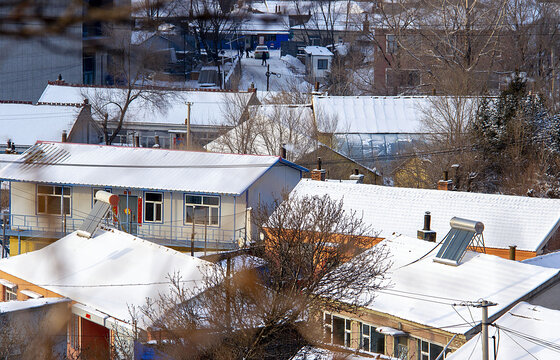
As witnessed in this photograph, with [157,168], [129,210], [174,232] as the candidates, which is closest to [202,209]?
[174,232]

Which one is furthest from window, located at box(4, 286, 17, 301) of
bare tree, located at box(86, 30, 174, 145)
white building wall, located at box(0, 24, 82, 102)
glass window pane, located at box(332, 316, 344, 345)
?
bare tree, located at box(86, 30, 174, 145)

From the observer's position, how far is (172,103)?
97.1ft

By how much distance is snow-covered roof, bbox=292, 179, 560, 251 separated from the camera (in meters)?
14.9

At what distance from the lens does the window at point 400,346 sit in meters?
10.6

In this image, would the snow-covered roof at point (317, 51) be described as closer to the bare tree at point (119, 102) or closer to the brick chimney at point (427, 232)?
the bare tree at point (119, 102)

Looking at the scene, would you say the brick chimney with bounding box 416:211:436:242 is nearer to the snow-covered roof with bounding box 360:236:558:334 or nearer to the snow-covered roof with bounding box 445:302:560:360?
the snow-covered roof with bounding box 360:236:558:334

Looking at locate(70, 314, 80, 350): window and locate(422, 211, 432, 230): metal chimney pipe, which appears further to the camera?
locate(422, 211, 432, 230): metal chimney pipe

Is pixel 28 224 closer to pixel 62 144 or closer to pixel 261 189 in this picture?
pixel 62 144

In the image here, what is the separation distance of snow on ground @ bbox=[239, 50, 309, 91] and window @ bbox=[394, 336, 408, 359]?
91.8 feet

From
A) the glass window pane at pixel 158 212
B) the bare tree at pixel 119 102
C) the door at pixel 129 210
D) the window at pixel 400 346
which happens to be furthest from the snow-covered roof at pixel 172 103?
the window at pixel 400 346

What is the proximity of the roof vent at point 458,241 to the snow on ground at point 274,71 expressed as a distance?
25593 millimetres

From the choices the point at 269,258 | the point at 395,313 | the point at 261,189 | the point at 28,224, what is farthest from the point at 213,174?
the point at 395,313

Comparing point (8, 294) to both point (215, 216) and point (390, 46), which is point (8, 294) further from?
point (390, 46)

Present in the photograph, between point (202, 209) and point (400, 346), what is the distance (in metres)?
8.10
